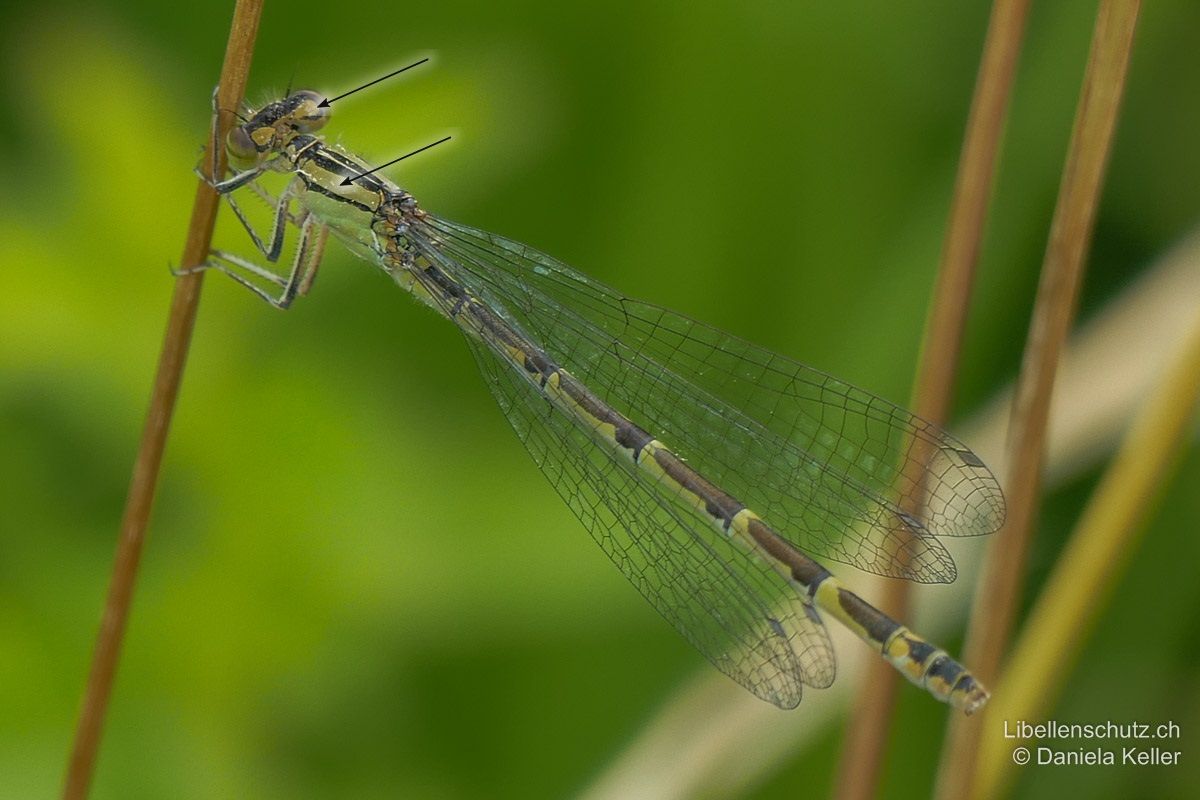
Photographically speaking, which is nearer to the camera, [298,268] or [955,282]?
[955,282]

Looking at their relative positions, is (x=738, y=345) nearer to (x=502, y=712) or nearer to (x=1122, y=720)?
(x=502, y=712)

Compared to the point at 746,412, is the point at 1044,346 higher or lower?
lower

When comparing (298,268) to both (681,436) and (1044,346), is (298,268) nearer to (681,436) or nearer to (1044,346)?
(681,436)

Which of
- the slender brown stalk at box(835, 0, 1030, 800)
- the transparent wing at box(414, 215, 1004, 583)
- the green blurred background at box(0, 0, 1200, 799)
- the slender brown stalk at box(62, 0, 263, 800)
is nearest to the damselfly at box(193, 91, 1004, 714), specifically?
the transparent wing at box(414, 215, 1004, 583)

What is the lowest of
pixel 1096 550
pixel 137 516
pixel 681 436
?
pixel 1096 550

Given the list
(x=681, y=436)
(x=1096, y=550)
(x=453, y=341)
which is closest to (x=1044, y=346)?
(x=1096, y=550)

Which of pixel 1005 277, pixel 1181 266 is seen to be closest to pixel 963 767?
pixel 1181 266
